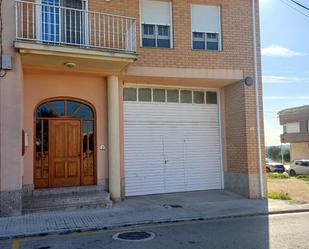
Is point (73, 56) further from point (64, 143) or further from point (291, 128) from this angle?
point (291, 128)

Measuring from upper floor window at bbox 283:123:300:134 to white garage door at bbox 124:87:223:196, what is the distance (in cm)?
3688

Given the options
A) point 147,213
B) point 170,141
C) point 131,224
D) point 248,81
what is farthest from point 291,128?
point 131,224

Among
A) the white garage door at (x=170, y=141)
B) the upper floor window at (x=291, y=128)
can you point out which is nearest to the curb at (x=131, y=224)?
the white garage door at (x=170, y=141)

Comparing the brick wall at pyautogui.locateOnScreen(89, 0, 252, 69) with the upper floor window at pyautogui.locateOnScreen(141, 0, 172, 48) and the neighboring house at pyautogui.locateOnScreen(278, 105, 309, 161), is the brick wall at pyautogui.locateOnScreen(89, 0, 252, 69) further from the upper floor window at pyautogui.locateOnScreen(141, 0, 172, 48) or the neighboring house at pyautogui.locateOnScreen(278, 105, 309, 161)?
the neighboring house at pyautogui.locateOnScreen(278, 105, 309, 161)

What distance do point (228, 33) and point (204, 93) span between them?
2.45m

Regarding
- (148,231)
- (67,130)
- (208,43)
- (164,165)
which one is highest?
(208,43)

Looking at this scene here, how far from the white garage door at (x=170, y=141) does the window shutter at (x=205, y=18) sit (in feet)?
7.91

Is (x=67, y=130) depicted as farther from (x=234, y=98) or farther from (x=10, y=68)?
(x=234, y=98)

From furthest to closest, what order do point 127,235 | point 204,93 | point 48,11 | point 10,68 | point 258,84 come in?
point 204,93 → point 258,84 → point 48,11 → point 10,68 → point 127,235

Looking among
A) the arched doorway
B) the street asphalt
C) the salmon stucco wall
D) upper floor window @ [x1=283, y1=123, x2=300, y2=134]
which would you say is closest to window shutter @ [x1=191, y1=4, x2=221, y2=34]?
the salmon stucco wall

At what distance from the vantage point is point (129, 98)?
44.6 feet

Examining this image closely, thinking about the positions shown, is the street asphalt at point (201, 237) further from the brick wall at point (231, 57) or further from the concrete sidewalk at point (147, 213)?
the brick wall at point (231, 57)

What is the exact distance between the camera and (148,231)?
8523 mm

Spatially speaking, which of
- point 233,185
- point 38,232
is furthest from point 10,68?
point 233,185
